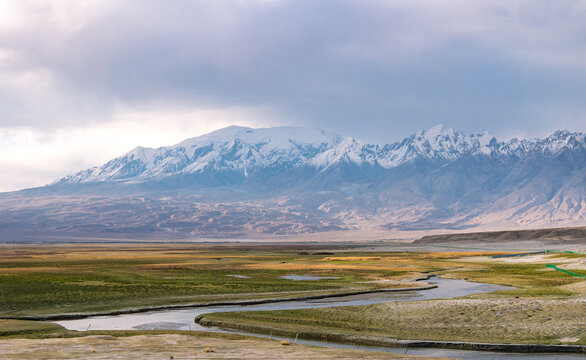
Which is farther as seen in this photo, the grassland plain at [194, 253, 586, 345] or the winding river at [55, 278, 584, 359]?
the grassland plain at [194, 253, 586, 345]

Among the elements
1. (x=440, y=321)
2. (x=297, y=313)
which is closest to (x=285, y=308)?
(x=297, y=313)

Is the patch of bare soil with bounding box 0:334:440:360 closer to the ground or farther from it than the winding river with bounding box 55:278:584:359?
farther from it

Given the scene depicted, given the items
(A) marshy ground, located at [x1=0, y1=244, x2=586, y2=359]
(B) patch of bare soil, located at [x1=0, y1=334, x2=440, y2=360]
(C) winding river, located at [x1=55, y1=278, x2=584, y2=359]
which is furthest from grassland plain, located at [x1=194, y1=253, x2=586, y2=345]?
(B) patch of bare soil, located at [x1=0, y1=334, x2=440, y2=360]

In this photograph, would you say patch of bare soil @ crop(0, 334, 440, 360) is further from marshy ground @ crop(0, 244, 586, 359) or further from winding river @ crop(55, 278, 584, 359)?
winding river @ crop(55, 278, 584, 359)

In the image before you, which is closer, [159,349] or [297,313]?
[159,349]

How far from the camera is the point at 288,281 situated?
213 ft

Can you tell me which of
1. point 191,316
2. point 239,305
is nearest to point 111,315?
point 191,316

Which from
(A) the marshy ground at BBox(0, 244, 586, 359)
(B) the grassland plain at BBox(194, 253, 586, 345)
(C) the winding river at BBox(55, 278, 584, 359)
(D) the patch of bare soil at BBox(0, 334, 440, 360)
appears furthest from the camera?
(B) the grassland plain at BBox(194, 253, 586, 345)

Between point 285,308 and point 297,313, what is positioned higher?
point 297,313

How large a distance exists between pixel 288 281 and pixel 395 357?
4142 centimetres

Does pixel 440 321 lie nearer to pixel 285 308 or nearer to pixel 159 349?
pixel 285 308

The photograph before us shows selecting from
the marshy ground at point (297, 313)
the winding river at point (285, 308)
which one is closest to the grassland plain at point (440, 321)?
the marshy ground at point (297, 313)

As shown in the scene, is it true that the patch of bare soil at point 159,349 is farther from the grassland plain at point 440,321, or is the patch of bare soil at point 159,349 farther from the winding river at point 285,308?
the grassland plain at point 440,321

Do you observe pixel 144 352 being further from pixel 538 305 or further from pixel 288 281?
pixel 288 281
